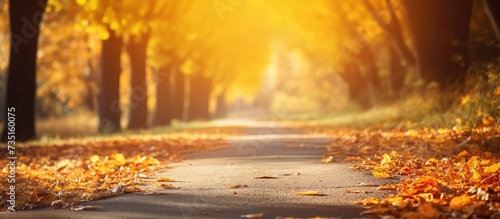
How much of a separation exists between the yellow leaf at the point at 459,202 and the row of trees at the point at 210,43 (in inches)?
370

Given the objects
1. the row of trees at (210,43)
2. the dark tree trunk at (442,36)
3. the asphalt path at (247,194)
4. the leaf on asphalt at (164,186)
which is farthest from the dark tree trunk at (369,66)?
the leaf on asphalt at (164,186)

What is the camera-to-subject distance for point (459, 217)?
199 inches

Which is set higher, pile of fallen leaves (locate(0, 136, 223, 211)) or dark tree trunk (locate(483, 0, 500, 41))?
dark tree trunk (locate(483, 0, 500, 41))

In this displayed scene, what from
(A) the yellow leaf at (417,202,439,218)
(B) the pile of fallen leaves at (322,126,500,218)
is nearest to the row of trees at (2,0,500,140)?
(B) the pile of fallen leaves at (322,126,500,218)

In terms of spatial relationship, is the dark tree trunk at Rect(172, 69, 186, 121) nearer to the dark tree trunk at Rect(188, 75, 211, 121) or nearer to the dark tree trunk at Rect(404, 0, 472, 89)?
the dark tree trunk at Rect(188, 75, 211, 121)

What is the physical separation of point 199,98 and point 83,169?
114 ft

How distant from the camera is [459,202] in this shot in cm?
541

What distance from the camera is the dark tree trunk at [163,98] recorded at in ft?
100

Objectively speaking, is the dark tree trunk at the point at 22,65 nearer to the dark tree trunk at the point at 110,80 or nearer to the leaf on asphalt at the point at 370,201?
the dark tree trunk at the point at 110,80

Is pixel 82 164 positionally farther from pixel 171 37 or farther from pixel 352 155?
pixel 171 37

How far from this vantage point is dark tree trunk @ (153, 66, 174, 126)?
30.5 meters

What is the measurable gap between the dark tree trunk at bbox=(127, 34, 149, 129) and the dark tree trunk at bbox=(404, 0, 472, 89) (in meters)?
10.4

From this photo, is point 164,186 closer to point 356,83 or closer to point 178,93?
point 178,93

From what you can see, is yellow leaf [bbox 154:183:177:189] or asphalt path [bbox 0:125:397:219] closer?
asphalt path [bbox 0:125:397:219]
